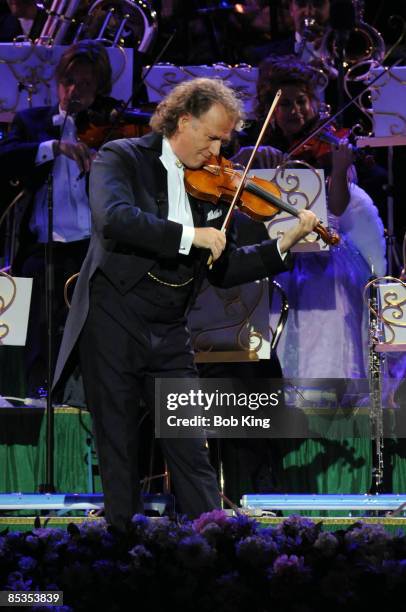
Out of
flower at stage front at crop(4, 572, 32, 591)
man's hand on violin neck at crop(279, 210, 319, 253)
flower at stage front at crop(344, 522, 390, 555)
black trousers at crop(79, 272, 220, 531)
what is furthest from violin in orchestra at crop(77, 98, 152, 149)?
flower at stage front at crop(4, 572, 32, 591)

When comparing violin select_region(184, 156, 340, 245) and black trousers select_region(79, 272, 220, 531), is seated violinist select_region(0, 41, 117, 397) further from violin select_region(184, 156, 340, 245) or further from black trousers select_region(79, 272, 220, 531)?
black trousers select_region(79, 272, 220, 531)

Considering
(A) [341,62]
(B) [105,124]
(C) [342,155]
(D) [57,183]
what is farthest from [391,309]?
(D) [57,183]

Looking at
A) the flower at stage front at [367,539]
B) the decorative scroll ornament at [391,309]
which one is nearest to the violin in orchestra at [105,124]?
the decorative scroll ornament at [391,309]

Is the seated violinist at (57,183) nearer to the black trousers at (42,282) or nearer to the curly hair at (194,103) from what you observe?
the black trousers at (42,282)

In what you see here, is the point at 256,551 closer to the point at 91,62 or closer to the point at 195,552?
the point at 195,552

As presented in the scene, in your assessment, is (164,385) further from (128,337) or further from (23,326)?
(23,326)

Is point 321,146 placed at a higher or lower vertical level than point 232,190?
higher

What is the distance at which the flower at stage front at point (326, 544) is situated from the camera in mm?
2311

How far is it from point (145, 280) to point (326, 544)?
1247mm

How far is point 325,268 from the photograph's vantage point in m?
5.14

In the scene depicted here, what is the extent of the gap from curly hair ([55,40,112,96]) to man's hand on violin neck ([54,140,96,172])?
37cm

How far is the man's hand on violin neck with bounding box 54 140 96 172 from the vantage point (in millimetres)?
4793

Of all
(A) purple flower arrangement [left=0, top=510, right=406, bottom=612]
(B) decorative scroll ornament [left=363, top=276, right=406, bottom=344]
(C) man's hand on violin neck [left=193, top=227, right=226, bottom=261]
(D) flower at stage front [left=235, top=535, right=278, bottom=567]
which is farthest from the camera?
(B) decorative scroll ornament [left=363, top=276, right=406, bottom=344]

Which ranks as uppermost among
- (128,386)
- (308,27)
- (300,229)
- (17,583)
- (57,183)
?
(308,27)
